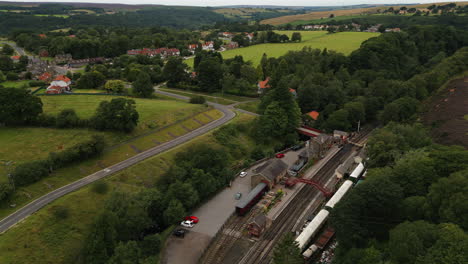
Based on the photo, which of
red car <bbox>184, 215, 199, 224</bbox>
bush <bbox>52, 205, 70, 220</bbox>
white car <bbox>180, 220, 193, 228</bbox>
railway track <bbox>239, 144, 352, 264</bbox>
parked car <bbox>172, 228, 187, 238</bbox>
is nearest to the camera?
railway track <bbox>239, 144, 352, 264</bbox>

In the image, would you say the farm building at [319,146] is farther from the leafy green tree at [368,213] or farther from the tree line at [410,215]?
the leafy green tree at [368,213]

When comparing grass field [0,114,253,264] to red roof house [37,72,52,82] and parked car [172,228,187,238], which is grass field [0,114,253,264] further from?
red roof house [37,72,52,82]

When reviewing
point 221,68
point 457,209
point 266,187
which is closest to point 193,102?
point 221,68

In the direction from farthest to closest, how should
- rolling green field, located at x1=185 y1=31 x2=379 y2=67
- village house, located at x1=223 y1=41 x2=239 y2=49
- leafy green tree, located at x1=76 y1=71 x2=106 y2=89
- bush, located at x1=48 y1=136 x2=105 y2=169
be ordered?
village house, located at x1=223 y1=41 x2=239 y2=49 → rolling green field, located at x1=185 y1=31 x2=379 y2=67 → leafy green tree, located at x1=76 y1=71 x2=106 y2=89 → bush, located at x1=48 y1=136 x2=105 y2=169

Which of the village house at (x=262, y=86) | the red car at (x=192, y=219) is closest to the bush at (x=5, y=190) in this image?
the red car at (x=192, y=219)

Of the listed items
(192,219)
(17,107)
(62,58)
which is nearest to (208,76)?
(17,107)

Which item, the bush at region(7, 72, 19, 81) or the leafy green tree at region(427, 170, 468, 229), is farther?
the bush at region(7, 72, 19, 81)

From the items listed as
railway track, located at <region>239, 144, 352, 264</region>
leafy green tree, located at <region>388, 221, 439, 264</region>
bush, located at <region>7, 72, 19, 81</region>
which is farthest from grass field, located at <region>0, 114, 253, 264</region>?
bush, located at <region>7, 72, 19, 81</region>

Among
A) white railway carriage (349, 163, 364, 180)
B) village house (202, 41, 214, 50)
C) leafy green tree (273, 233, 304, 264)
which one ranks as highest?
village house (202, 41, 214, 50)
